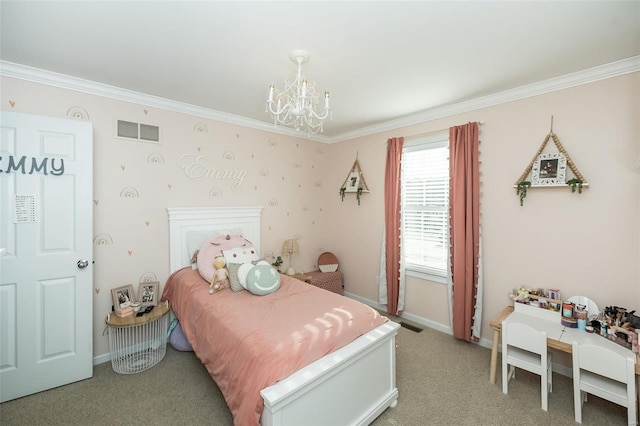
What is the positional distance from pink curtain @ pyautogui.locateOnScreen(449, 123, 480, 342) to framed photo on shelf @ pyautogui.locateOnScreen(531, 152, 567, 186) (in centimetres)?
49

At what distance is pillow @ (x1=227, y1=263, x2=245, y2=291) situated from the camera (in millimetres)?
2615

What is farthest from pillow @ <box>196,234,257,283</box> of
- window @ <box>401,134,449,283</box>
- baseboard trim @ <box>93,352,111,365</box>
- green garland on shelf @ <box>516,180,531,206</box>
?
green garland on shelf @ <box>516,180,531,206</box>

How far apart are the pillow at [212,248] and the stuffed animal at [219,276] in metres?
0.10

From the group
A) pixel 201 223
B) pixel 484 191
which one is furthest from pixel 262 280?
pixel 484 191

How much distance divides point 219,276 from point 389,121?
9.16 ft

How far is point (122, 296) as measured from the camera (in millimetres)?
2674

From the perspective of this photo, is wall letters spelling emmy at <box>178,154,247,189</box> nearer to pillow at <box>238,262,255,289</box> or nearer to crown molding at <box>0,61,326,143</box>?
crown molding at <box>0,61,326,143</box>

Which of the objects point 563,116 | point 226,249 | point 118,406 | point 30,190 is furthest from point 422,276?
point 30,190

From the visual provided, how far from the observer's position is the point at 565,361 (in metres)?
2.46

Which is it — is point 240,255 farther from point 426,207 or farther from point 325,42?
point 426,207

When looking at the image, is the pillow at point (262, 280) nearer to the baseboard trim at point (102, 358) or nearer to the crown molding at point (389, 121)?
the baseboard trim at point (102, 358)

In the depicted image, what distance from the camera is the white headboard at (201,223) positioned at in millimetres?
3033

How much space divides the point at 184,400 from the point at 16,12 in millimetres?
2752

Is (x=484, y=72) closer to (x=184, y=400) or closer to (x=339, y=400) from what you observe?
(x=339, y=400)
